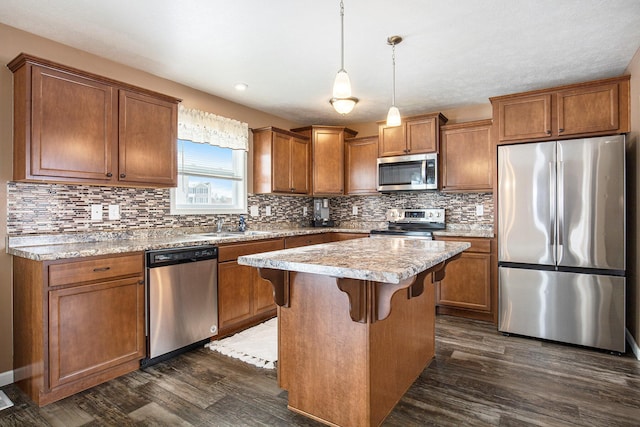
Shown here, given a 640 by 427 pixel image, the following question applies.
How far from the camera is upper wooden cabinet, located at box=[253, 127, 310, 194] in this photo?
4.25 meters

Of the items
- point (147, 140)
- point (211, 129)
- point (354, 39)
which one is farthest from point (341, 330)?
point (211, 129)

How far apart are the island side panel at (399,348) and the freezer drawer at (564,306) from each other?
1151 mm

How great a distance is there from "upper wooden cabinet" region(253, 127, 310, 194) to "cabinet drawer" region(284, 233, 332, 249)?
26.5 inches

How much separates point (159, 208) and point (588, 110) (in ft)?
13.3

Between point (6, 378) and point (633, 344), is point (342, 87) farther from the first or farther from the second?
point (633, 344)

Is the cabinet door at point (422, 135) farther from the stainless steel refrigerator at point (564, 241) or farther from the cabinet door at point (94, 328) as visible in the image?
the cabinet door at point (94, 328)

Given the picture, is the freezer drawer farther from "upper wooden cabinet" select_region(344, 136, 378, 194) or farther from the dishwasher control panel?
the dishwasher control panel

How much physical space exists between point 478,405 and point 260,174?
10.6 ft

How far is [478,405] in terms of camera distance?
6.86 ft

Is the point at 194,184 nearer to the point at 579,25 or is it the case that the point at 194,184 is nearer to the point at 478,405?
the point at 478,405

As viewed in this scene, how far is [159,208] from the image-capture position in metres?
3.30

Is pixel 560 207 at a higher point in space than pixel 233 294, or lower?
higher

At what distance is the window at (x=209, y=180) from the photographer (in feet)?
11.7

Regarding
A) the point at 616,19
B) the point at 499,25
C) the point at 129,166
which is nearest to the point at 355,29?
the point at 499,25
